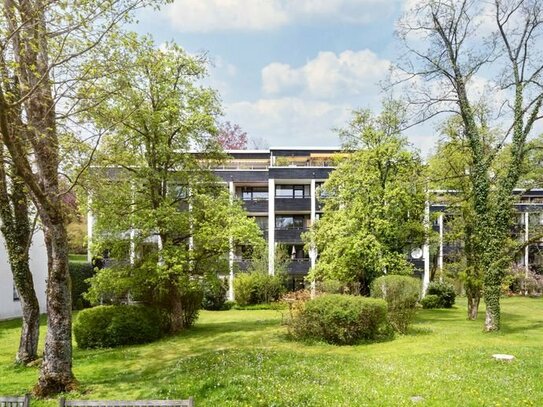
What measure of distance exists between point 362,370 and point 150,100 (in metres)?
13.2

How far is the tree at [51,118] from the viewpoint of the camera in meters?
8.14

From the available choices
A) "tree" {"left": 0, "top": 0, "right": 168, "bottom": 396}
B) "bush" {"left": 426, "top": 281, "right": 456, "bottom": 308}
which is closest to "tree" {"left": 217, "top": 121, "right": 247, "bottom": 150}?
"bush" {"left": 426, "top": 281, "right": 456, "bottom": 308}

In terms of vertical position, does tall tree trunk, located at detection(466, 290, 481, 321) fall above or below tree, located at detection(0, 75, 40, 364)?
below

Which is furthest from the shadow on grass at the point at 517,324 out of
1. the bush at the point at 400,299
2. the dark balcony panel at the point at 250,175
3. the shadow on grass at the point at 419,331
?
the dark balcony panel at the point at 250,175

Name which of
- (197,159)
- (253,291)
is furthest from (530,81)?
(253,291)

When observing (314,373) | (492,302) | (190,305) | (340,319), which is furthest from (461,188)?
(314,373)

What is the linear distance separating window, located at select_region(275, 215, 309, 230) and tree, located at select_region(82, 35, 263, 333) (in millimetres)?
19919

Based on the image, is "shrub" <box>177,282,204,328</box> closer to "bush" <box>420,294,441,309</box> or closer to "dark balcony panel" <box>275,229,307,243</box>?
"bush" <box>420,294,441,309</box>

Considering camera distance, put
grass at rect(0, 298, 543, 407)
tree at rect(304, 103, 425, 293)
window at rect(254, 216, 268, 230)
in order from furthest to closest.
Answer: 1. window at rect(254, 216, 268, 230)
2. tree at rect(304, 103, 425, 293)
3. grass at rect(0, 298, 543, 407)

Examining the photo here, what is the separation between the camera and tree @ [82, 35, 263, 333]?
17672 millimetres

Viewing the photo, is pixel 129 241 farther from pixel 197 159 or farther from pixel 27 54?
pixel 27 54

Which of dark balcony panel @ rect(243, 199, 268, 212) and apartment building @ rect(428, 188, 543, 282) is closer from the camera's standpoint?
apartment building @ rect(428, 188, 543, 282)

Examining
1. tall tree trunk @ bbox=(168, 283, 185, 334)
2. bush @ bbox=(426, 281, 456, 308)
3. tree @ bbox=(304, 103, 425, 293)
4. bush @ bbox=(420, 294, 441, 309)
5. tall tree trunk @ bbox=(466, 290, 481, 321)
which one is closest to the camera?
tall tree trunk @ bbox=(168, 283, 185, 334)

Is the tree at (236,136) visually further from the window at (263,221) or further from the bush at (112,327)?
the bush at (112,327)
